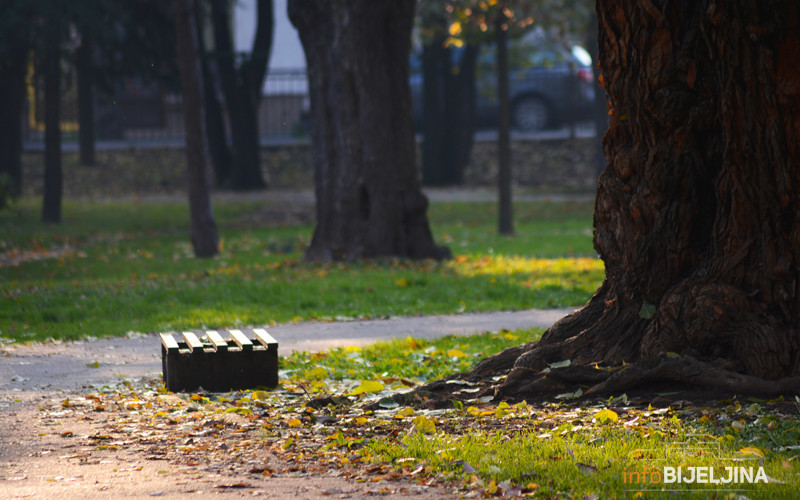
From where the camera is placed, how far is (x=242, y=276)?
12.4 metres

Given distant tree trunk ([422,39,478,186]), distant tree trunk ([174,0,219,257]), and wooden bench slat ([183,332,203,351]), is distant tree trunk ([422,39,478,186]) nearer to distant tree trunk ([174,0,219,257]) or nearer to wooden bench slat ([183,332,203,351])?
Result: distant tree trunk ([174,0,219,257])

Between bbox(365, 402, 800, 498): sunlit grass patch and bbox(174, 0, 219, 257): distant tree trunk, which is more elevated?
bbox(174, 0, 219, 257): distant tree trunk

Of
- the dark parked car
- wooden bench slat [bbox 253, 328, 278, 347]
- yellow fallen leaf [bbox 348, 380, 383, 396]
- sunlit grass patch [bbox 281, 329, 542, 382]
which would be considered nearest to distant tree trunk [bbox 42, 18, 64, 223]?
the dark parked car

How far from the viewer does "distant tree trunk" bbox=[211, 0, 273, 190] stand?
2577 cm

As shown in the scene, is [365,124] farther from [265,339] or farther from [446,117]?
[446,117]

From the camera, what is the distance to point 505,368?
615 centimetres

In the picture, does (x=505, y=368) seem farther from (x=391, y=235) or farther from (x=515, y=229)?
(x=515, y=229)

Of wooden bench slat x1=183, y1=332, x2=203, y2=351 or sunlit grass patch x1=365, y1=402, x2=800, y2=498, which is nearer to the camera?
sunlit grass patch x1=365, y1=402, x2=800, y2=498

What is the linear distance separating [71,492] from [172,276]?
8.66m

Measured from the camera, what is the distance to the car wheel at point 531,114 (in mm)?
31312

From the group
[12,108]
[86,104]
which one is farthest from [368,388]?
[86,104]

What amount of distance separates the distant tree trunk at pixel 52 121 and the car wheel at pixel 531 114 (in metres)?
15.5

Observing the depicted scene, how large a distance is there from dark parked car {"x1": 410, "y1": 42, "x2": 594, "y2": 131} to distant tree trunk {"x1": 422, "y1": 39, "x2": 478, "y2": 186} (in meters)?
2.51

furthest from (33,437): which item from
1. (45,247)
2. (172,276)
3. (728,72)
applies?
(45,247)
